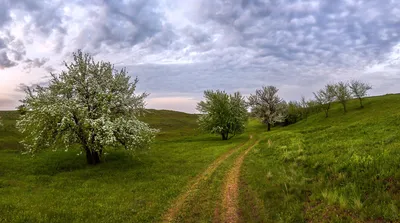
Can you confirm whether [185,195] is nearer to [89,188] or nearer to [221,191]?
[221,191]

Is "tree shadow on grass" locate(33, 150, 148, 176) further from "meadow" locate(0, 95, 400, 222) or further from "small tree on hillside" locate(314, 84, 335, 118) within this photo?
"small tree on hillside" locate(314, 84, 335, 118)

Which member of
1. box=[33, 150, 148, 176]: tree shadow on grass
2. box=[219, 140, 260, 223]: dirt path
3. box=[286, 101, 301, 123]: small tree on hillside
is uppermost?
box=[286, 101, 301, 123]: small tree on hillside

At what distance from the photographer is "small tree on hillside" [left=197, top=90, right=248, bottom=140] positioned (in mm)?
61281

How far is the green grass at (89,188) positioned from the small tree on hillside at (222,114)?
1070 inches

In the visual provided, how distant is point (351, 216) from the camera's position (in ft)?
33.3

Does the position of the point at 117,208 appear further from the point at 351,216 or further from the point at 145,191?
the point at 351,216

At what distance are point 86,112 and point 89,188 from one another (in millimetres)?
9373

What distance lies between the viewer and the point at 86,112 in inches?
1058

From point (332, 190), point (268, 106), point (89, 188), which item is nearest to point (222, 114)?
point (268, 106)

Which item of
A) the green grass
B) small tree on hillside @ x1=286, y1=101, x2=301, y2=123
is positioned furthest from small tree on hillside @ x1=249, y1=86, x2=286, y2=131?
the green grass

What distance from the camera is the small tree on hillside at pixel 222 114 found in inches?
2413

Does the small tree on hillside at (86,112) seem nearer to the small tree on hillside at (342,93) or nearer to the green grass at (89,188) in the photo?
the green grass at (89,188)

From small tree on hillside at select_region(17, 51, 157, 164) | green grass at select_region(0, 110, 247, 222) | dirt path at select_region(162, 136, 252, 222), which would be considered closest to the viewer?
dirt path at select_region(162, 136, 252, 222)

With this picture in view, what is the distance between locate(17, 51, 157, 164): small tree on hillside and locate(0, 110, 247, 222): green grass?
2.88m
